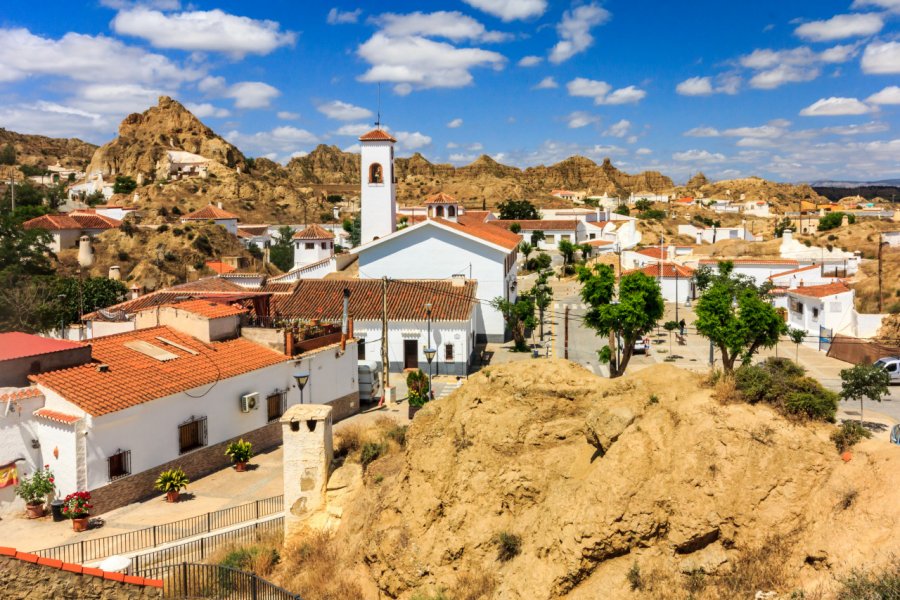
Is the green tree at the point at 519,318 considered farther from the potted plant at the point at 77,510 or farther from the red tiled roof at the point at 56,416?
the potted plant at the point at 77,510

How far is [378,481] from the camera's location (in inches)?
483

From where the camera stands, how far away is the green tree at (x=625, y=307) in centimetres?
2289

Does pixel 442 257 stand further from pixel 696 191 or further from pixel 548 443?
pixel 696 191

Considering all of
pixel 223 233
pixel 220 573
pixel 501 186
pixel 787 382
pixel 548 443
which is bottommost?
pixel 220 573

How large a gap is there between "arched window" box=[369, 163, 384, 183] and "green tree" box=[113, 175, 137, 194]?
6386 centimetres

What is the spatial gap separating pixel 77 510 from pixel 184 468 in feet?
10.6

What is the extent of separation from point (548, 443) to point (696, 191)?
6066 inches

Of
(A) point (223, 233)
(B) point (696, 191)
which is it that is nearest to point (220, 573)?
(A) point (223, 233)

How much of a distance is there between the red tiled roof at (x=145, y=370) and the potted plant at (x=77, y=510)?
1747 millimetres

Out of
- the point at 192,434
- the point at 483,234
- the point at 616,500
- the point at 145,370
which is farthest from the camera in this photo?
the point at 483,234

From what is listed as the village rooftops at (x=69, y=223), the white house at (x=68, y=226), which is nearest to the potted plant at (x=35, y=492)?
the white house at (x=68, y=226)

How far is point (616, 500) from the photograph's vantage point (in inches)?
338

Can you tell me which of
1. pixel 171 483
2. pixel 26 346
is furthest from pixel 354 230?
pixel 171 483

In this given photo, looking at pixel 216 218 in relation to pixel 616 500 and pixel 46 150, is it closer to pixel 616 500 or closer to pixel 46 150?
pixel 616 500
